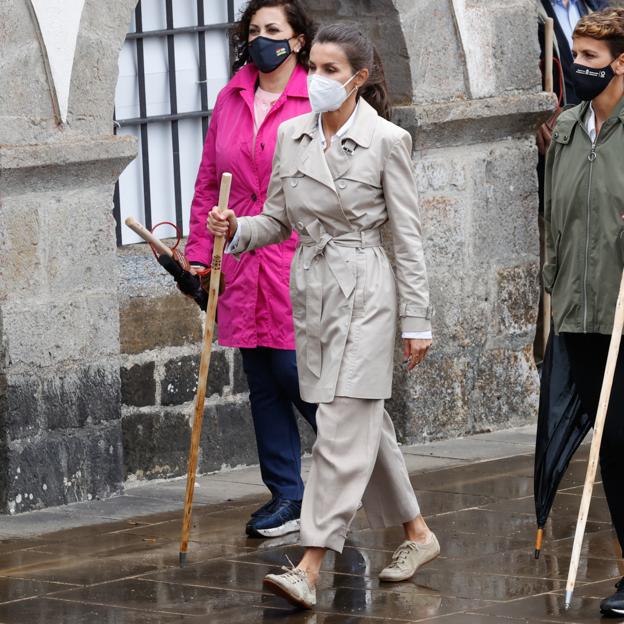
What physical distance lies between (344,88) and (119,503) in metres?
2.26

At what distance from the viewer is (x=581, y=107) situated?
559cm

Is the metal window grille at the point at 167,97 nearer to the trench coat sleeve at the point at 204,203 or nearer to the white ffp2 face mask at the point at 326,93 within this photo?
the trench coat sleeve at the point at 204,203

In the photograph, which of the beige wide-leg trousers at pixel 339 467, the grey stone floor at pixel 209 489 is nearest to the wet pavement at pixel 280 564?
the grey stone floor at pixel 209 489

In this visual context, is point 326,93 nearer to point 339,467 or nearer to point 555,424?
point 339,467

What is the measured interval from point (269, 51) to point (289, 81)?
5.8 inches

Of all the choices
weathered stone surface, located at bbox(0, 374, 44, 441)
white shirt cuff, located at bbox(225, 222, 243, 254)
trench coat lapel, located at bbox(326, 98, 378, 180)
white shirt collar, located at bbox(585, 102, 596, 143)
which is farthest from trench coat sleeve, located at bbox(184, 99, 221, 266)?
white shirt collar, located at bbox(585, 102, 596, 143)

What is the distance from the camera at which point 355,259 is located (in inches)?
226

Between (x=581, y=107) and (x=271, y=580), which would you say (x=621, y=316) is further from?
(x=271, y=580)

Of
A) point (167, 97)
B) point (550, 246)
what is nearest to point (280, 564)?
point (550, 246)

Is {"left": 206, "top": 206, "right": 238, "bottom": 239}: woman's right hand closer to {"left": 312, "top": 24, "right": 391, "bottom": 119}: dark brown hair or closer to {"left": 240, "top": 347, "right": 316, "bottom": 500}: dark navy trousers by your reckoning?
{"left": 312, "top": 24, "right": 391, "bottom": 119}: dark brown hair

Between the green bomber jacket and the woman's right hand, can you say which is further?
the woman's right hand

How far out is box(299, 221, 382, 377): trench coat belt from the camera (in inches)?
226

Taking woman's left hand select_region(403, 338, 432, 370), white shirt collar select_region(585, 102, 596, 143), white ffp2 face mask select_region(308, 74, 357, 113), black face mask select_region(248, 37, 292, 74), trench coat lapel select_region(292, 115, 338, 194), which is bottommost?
woman's left hand select_region(403, 338, 432, 370)

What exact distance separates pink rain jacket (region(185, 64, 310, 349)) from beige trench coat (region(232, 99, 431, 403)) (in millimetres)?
753
